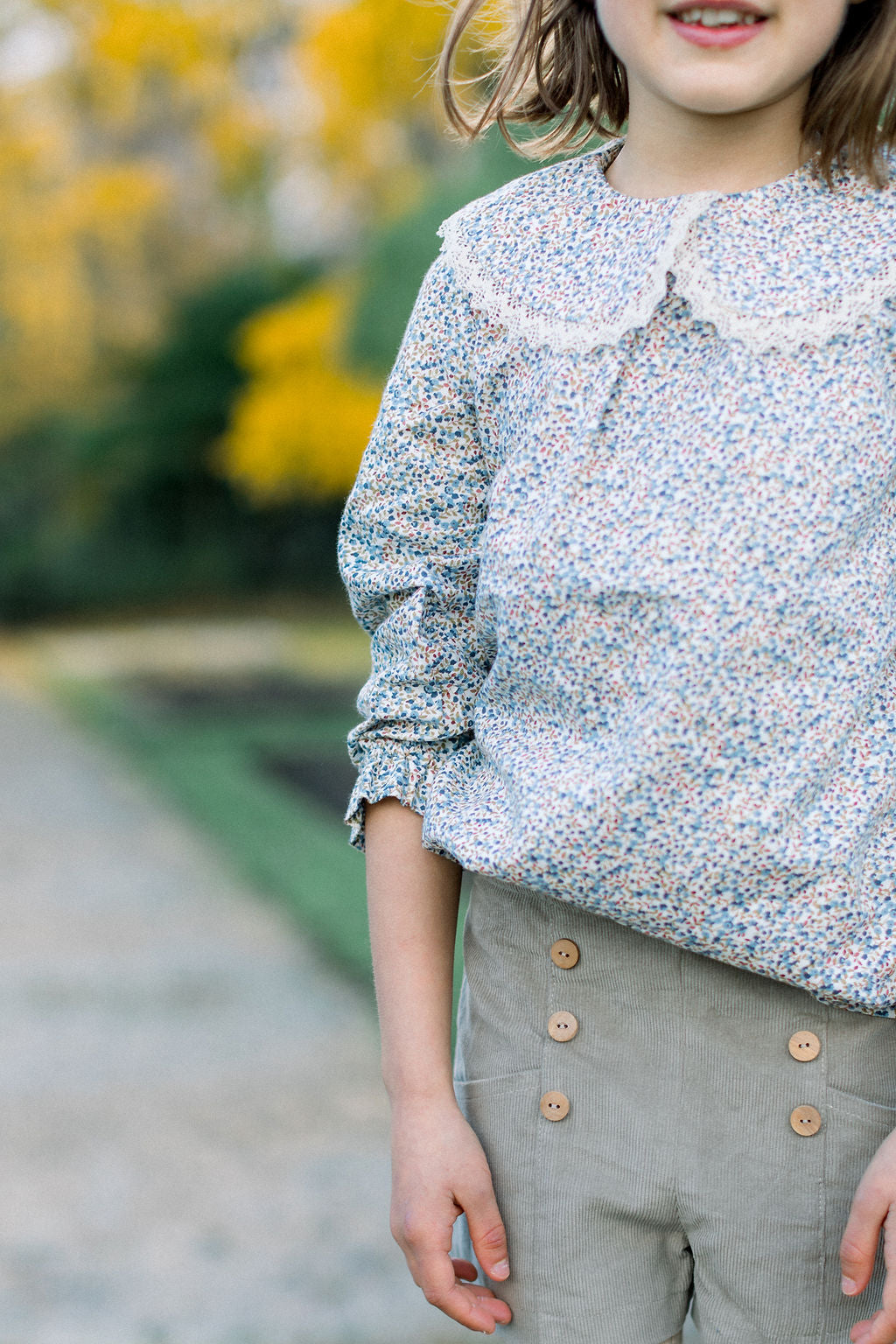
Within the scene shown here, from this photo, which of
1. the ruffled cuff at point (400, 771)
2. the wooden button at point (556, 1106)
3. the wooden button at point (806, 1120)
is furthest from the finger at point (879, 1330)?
the ruffled cuff at point (400, 771)

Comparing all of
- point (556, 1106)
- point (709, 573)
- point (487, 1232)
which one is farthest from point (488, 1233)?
point (709, 573)

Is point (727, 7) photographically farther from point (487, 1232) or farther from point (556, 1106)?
point (487, 1232)

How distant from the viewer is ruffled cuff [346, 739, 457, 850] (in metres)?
1.32

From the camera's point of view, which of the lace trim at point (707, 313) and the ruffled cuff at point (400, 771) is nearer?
the lace trim at point (707, 313)

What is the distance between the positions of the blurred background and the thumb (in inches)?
70.1

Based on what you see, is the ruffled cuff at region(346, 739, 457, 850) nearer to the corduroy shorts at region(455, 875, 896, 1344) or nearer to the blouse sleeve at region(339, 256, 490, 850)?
the blouse sleeve at region(339, 256, 490, 850)

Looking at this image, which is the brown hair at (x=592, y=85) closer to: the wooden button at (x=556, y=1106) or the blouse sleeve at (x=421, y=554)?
the blouse sleeve at (x=421, y=554)

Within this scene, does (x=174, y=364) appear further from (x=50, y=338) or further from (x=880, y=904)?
(x=880, y=904)

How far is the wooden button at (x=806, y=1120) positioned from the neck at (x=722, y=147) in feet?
2.29

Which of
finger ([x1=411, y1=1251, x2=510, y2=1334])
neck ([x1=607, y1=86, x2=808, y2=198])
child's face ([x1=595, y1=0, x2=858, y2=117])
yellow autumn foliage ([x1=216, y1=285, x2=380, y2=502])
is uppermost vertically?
child's face ([x1=595, y1=0, x2=858, y2=117])

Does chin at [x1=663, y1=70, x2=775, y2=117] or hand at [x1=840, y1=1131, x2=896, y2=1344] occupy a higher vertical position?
chin at [x1=663, y1=70, x2=775, y2=117]

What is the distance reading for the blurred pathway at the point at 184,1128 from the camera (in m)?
3.02

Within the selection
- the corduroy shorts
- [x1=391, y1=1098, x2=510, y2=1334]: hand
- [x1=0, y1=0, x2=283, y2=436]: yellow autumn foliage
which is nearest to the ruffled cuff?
the corduroy shorts

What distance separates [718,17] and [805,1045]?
757 mm
